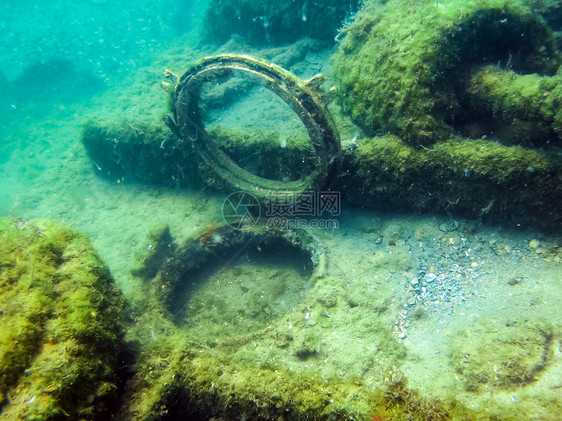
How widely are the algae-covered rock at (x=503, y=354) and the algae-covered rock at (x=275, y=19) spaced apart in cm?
927

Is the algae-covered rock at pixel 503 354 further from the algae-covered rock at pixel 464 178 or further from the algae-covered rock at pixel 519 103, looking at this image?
the algae-covered rock at pixel 519 103

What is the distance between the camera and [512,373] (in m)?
2.92

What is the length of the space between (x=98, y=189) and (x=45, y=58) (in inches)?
670

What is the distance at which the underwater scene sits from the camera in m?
2.52

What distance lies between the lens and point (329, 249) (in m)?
4.91

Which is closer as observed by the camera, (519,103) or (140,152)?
(519,103)

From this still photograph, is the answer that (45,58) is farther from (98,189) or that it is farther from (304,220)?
(304,220)

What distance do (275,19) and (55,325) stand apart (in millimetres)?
12037

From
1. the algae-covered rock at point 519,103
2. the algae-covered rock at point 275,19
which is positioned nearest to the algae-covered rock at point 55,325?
the algae-covered rock at point 519,103

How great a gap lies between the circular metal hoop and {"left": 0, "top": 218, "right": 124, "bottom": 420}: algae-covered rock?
10.5 ft

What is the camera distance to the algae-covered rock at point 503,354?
9.52 feet

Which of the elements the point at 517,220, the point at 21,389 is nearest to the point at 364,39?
the point at 517,220

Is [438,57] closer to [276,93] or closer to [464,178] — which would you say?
[464,178]

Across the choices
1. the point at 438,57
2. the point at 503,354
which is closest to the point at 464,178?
the point at 438,57
